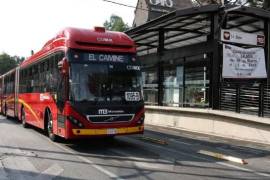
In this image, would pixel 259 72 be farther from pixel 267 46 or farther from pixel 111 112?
pixel 111 112

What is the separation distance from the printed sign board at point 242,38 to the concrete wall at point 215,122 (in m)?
2.86

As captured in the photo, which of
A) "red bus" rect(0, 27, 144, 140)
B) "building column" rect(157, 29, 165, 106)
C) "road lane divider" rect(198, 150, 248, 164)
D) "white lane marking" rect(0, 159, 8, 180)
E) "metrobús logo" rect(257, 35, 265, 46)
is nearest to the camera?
"white lane marking" rect(0, 159, 8, 180)

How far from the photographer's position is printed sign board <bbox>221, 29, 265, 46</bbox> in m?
18.1

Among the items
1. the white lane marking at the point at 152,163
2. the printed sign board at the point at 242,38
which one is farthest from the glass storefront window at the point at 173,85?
the white lane marking at the point at 152,163

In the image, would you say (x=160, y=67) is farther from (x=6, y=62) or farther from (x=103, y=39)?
(x=6, y=62)

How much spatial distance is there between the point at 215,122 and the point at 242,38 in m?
3.44

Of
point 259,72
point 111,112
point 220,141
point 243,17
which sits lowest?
point 220,141

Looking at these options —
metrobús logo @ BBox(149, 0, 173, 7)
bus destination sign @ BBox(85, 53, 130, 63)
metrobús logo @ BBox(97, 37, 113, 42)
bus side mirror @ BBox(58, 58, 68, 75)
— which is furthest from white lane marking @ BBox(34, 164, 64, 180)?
metrobús logo @ BBox(149, 0, 173, 7)

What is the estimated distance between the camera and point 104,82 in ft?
42.4

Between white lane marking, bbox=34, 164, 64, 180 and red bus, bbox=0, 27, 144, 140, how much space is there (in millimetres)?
2171

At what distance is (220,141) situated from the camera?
627 inches

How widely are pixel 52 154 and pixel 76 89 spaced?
5.91ft

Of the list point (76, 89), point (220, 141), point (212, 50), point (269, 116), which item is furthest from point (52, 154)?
point (212, 50)

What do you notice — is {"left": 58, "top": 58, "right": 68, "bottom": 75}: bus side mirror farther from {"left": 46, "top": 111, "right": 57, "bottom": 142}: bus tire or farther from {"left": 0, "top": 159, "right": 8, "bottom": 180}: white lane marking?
{"left": 0, "top": 159, "right": 8, "bottom": 180}: white lane marking
